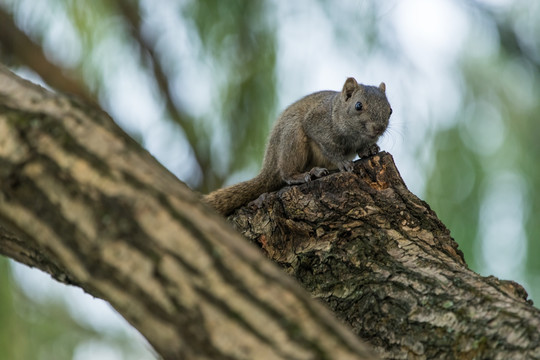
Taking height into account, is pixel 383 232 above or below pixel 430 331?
above

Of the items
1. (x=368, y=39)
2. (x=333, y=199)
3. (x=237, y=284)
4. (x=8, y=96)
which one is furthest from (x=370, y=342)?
(x=368, y=39)

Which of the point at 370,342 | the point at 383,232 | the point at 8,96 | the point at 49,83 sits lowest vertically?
the point at 370,342

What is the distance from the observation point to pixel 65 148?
1238 mm

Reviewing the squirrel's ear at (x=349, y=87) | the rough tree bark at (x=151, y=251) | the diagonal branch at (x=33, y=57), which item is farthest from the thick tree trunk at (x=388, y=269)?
the diagonal branch at (x=33, y=57)

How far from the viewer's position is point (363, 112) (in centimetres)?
360

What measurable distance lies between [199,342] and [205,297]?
78mm

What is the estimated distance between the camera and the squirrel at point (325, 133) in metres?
3.52

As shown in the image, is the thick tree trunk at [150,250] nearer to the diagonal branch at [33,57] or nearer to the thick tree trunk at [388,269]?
the thick tree trunk at [388,269]

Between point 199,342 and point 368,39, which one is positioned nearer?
point 199,342

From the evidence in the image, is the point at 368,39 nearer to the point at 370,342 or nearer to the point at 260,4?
the point at 260,4

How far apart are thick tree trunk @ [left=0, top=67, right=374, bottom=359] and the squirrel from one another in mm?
2175

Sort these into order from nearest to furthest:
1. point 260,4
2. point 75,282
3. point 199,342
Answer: point 199,342, point 75,282, point 260,4

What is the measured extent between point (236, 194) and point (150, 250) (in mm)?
1922

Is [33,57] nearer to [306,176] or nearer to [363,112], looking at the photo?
[306,176]
